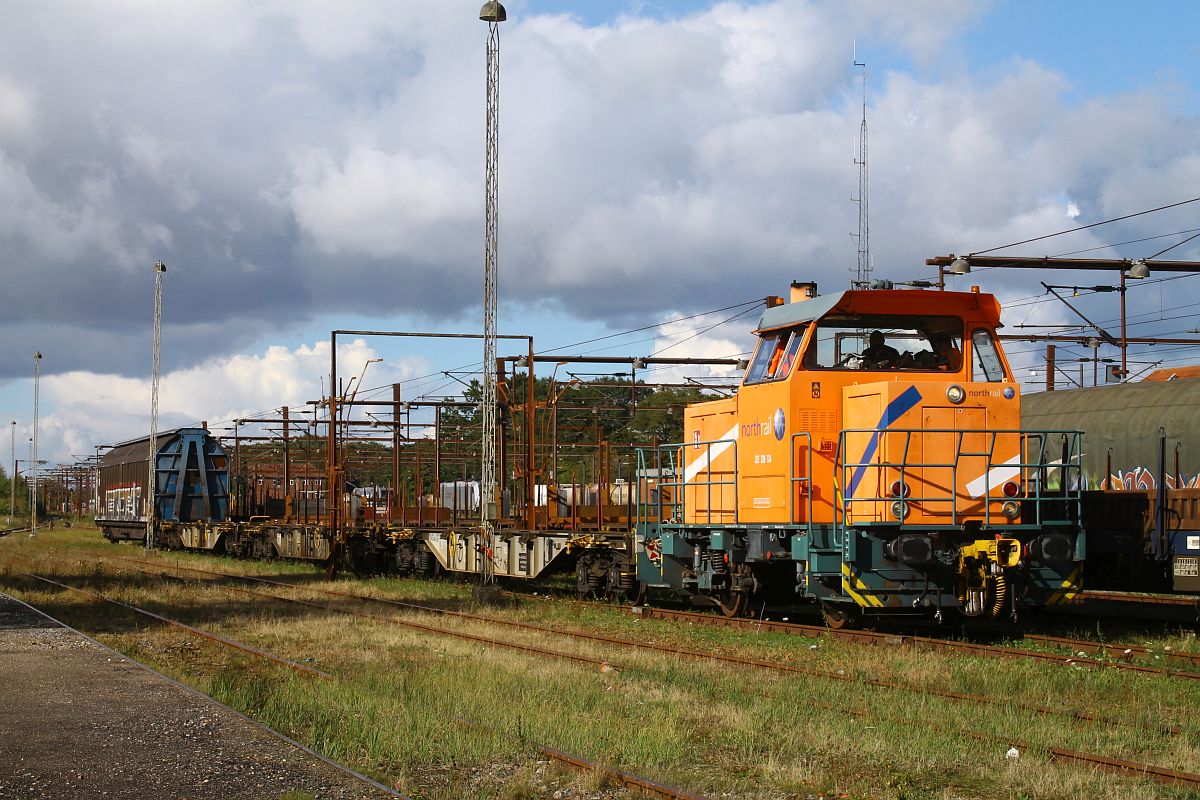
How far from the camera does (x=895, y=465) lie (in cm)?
1270

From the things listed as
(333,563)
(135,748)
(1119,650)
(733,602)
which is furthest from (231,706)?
(333,563)

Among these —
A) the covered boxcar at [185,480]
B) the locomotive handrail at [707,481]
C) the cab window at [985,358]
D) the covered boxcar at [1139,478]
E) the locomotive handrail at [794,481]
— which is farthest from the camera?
the covered boxcar at [185,480]

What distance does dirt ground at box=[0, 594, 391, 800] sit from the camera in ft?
24.2

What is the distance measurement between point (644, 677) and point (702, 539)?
4524 mm

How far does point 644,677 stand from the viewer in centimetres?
1144

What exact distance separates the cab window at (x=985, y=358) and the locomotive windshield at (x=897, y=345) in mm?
183

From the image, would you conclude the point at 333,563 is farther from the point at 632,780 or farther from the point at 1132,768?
the point at 1132,768

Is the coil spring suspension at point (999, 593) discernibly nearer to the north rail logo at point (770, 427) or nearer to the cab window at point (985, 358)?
the cab window at point (985, 358)

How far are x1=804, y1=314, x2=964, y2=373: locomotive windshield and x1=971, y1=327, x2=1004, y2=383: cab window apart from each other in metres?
0.18

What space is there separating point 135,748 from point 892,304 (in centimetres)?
896

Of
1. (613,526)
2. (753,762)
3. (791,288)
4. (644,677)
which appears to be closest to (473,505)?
(613,526)

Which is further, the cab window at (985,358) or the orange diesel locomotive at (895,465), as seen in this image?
the cab window at (985,358)

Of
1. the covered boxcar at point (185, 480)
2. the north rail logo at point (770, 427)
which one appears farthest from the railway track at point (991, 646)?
the covered boxcar at point (185, 480)

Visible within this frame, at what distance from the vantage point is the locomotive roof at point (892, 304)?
43.8 feet
